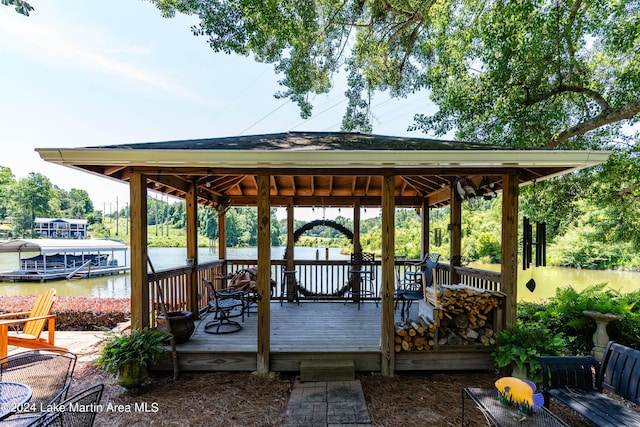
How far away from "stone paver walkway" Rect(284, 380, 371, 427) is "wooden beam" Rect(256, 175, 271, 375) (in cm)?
53

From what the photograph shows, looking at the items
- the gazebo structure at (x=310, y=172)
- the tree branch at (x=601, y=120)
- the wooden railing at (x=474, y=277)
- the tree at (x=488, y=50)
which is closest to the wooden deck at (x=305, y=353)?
the gazebo structure at (x=310, y=172)

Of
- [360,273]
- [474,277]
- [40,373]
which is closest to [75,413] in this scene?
[40,373]

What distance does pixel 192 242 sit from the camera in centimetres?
512

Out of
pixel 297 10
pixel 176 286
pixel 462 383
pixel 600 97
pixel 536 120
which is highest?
pixel 297 10

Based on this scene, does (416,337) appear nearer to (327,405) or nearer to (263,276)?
(327,405)

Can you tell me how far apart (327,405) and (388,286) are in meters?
1.45

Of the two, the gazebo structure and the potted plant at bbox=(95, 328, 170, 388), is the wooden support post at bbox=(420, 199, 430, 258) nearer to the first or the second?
the gazebo structure

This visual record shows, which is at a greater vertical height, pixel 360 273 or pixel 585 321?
pixel 360 273

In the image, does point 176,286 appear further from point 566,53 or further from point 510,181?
point 566,53

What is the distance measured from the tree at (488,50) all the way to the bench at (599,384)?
5.73 m

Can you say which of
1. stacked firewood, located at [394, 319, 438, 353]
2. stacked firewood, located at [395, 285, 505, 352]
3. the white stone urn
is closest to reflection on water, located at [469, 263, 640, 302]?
the white stone urn

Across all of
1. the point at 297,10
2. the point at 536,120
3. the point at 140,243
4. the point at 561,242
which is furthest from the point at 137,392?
the point at 561,242

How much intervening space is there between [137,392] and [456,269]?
192 inches

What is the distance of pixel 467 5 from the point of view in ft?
25.1
